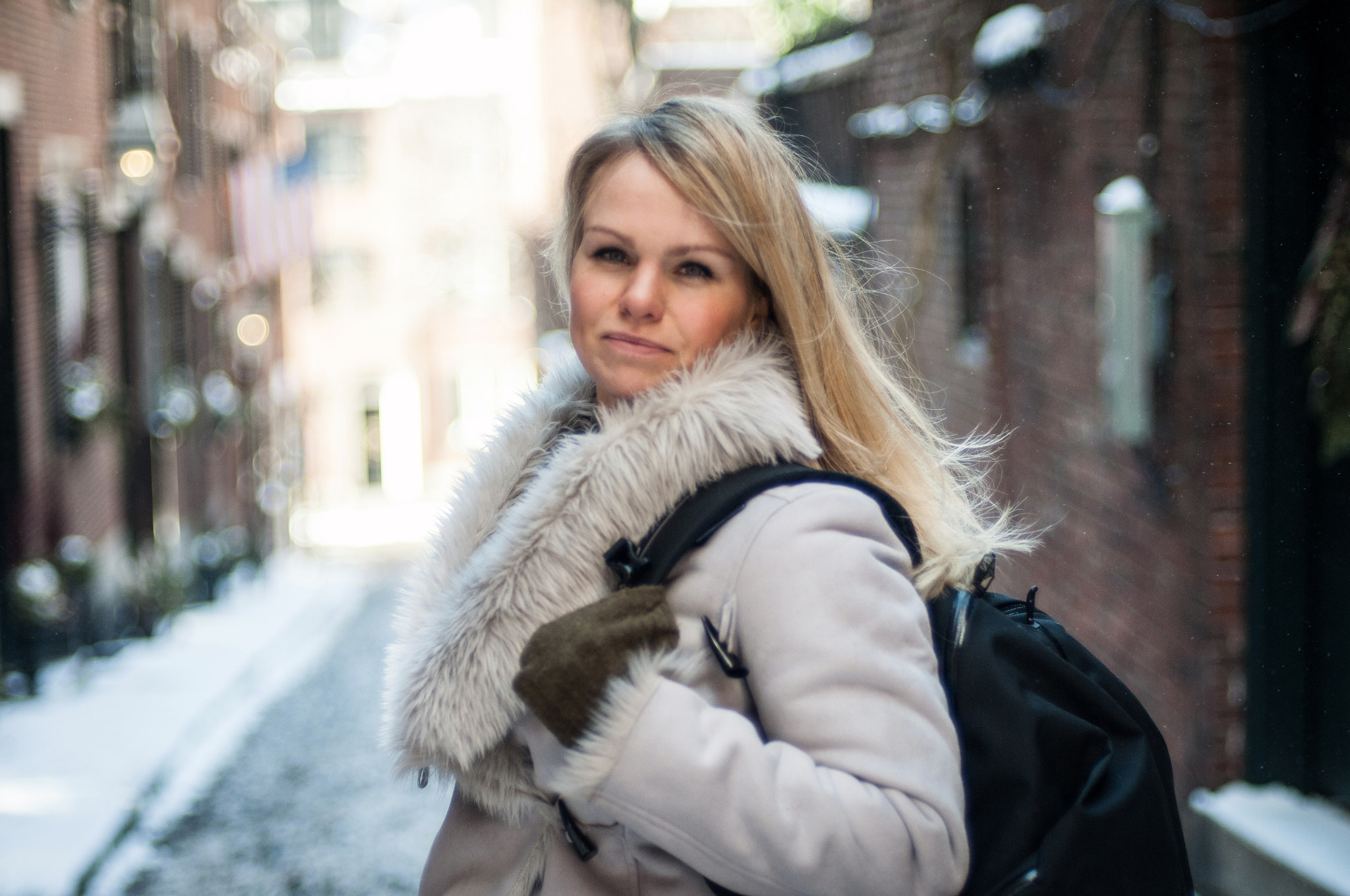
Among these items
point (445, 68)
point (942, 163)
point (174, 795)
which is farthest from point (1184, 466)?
point (445, 68)

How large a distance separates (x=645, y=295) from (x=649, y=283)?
0.02m

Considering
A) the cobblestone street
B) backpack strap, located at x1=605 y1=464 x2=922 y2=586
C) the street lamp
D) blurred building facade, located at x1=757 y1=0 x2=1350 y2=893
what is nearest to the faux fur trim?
backpack strap, located at x1=605 y1=464 x2=922 y2=586

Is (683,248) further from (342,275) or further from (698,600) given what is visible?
(342,275)

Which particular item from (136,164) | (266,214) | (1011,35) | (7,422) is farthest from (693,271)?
(266,214)

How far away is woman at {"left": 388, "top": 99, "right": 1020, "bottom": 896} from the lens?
1.26 metres

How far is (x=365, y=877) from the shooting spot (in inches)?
197

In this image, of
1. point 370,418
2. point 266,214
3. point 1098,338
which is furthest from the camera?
point 370,418

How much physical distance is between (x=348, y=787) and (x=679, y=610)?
5624 millimetres

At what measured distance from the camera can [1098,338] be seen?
16.4 ft

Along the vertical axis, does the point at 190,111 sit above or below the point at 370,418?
above

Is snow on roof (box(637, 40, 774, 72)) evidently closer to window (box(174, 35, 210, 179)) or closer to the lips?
window (box(174, 35, 210, 179))

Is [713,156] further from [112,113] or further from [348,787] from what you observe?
[112,113]

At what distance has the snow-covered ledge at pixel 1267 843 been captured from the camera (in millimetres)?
3176

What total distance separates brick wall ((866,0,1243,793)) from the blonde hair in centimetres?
74
